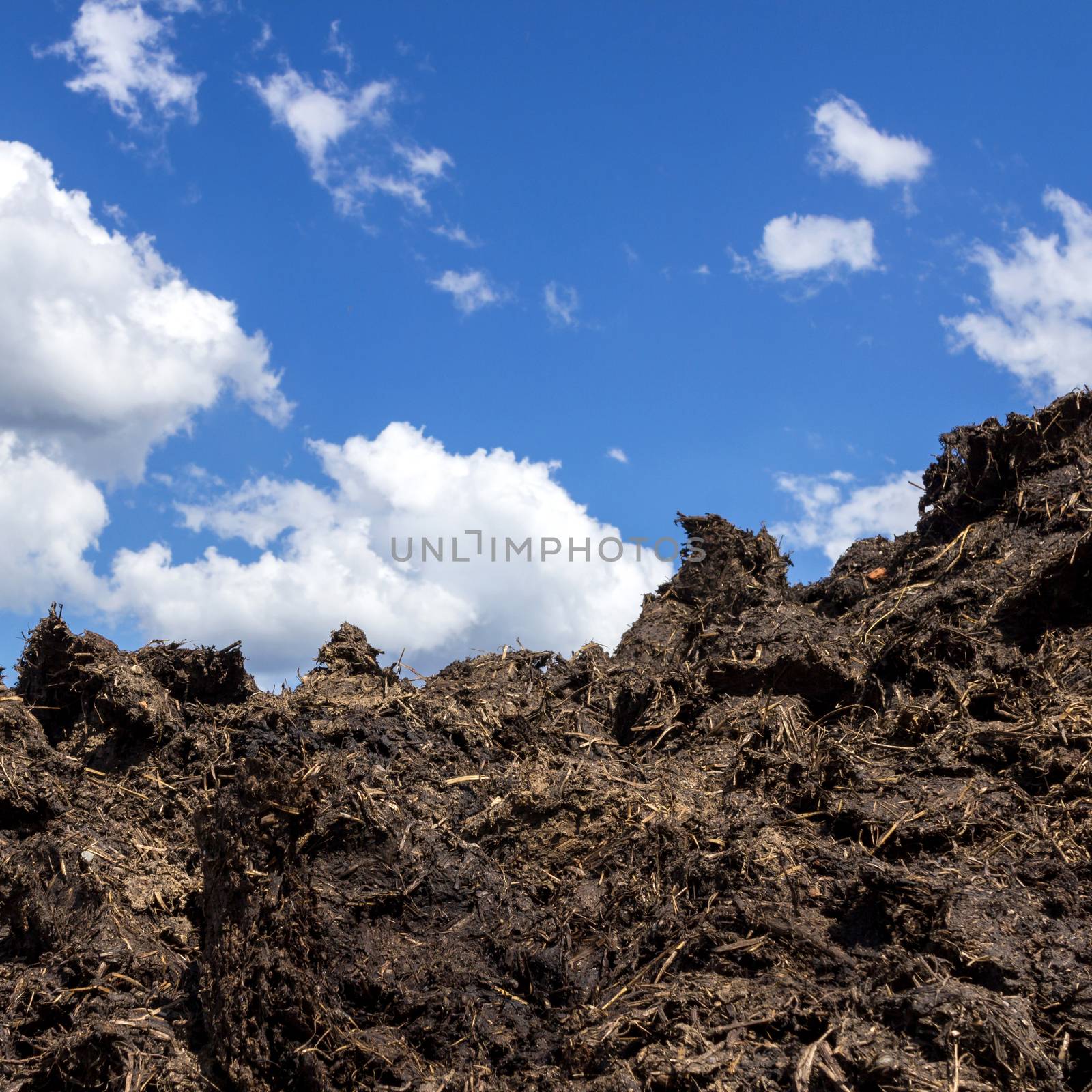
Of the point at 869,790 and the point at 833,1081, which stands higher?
the point at 869,790

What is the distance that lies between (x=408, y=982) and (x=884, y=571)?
600 centimetres

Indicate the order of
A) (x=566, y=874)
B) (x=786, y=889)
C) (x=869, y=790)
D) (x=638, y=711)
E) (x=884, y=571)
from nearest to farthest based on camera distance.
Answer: (x=786, y=889) < (x=566, y=874) < (x=869, y=790) < (x=638, y=711) < (x=884, y=571)

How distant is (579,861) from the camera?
16.4ft

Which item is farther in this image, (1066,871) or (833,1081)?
(1066,871)

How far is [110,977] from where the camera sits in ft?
14.7

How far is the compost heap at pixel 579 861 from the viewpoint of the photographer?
3.84 meters

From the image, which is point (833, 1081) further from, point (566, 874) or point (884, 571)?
point (884, 571)

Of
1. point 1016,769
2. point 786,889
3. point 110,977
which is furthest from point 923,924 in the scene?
point 110,977

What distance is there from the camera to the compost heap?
384 cm

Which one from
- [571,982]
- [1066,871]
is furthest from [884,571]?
[571,982]

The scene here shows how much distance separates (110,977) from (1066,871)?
4393 millimetres

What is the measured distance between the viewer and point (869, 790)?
525 centimetres

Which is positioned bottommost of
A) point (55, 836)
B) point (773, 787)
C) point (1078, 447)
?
point (55, 836)

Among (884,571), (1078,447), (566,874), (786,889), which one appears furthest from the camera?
(884,571)
